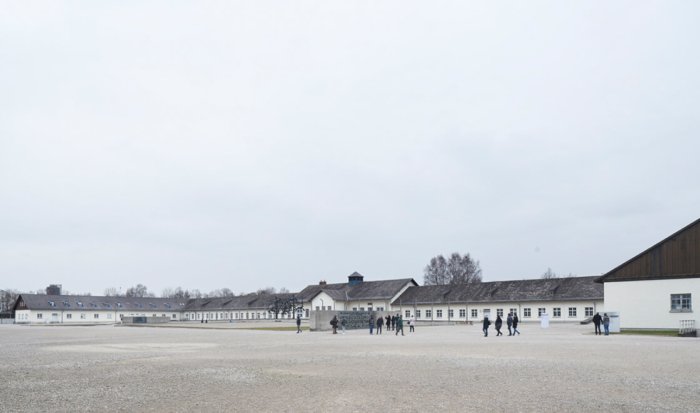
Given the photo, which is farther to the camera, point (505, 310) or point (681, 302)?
point (505, 310)

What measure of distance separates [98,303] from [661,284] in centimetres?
9789

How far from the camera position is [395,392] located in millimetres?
11586

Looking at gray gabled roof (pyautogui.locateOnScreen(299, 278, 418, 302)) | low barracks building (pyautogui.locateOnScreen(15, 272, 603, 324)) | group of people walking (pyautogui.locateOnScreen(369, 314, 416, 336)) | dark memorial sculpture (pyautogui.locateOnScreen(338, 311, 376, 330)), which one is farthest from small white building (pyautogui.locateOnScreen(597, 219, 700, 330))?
gray gabled roof (pyautogui.locateOnScreen(299, 278, 418, 302))

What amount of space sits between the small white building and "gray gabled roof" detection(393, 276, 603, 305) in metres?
20.3

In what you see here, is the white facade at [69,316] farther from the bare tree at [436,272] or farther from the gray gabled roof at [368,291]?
the bare tree at [436,272]

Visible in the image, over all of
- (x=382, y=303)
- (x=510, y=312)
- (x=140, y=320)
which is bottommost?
(x=140, y=320)

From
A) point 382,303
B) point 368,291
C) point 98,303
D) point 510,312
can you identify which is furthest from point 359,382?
point 98,303

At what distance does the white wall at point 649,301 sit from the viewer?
122ft

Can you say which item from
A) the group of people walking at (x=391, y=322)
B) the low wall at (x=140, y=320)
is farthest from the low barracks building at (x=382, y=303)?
the low wall at (x=140, y=320)

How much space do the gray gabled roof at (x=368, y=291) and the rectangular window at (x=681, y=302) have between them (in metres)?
45.3

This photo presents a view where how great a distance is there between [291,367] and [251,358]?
334 cm

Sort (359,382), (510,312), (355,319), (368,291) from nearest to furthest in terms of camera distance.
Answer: (359,382) < (355,319) < (510,312) < (368,291)

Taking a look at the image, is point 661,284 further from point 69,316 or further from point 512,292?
point 69,316

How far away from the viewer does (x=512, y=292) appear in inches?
2677
